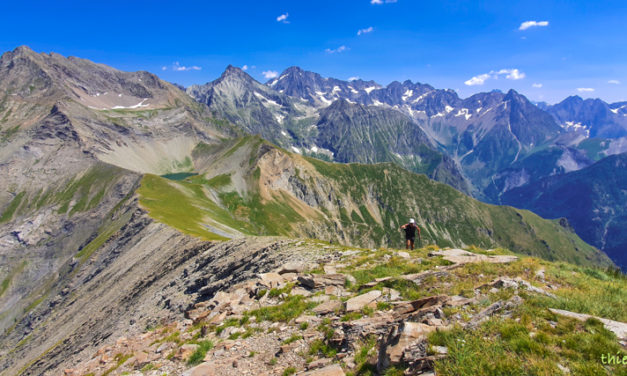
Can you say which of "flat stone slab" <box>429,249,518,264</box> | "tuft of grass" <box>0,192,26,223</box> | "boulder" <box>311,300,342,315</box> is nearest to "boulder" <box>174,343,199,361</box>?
"boulder" <box>311,300,342,315</box>

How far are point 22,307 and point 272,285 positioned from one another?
13661cm

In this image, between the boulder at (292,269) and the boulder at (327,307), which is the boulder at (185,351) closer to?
the boulder at (327,307)

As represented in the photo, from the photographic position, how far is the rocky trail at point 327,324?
37.7 ft

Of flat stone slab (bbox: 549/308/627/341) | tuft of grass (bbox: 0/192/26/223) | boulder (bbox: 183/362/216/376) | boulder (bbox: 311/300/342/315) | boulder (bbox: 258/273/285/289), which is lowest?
boulder (bbox: 183/362/216/376)

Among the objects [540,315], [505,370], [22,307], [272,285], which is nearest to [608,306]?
[540,315]

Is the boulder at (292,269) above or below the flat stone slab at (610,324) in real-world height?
below

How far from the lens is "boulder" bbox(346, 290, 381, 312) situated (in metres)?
15.8

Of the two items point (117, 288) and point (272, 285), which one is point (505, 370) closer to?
point (272, 285)

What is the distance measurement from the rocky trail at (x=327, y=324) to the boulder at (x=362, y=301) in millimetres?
51

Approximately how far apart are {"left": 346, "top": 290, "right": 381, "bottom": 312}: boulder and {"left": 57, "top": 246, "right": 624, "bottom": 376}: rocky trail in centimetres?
5

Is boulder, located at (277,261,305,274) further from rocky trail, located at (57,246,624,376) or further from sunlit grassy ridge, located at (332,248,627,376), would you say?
sunlit grassy ridge, located at (332,248,627,376)

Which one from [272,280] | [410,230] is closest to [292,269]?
[272,280]

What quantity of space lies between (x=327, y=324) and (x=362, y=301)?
2.16 meters

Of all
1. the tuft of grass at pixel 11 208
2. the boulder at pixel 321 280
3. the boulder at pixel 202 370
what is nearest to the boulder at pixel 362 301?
the boulder at pixel 321 280
